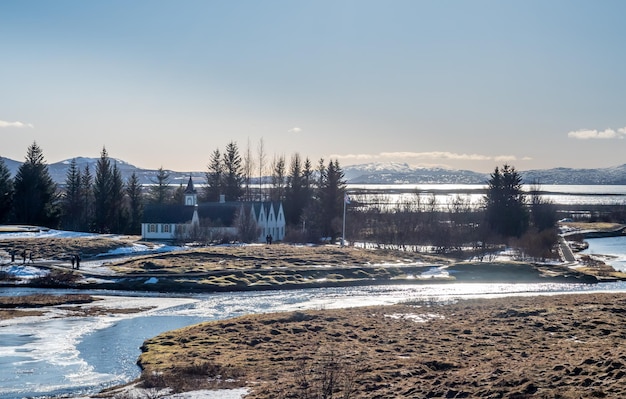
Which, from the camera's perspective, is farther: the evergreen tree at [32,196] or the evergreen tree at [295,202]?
the evergreen tree at [295,202]

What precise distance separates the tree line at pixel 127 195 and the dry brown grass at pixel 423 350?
50933 millimetres

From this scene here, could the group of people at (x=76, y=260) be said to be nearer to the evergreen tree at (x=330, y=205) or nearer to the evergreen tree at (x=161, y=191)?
the evergreen tree at (x=330, y=205)

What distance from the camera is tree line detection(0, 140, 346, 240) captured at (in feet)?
271

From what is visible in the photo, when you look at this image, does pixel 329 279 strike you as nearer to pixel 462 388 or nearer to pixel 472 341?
pixel 472 341

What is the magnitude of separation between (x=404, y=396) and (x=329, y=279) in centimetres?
3602

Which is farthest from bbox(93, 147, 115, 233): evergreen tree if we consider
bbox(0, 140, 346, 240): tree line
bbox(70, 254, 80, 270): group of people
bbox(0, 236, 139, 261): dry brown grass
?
bbox(70, 254, 80, 270): group of people

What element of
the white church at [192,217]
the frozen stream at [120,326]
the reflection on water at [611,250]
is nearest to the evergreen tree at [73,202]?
the white church at [192,217]

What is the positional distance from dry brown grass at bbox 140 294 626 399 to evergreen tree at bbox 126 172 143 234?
60.6 metres

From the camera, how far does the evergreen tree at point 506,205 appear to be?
282 ft

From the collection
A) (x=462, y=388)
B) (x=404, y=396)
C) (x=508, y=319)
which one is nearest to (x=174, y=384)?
(x=404, y=396)

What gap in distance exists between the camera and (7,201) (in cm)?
8262

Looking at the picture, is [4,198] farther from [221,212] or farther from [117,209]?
[221,212]

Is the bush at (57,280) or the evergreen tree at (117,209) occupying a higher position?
the evergreen tree at (117,209)

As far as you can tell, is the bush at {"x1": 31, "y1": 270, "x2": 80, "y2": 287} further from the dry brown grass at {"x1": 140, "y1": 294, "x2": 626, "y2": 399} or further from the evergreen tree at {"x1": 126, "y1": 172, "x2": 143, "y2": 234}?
the evergreen tree at {"x1": 126, "y1": 172, "x2": 143, "y2": 234}
